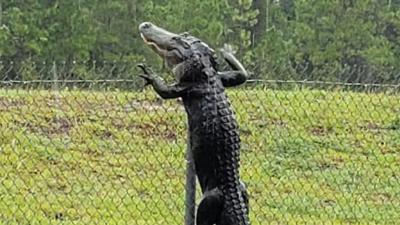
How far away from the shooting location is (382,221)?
6.81 meters

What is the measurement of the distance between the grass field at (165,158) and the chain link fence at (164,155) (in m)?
0.01

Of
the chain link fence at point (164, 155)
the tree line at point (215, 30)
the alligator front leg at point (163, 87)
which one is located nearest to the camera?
the alligator front leg at point (163, 87)

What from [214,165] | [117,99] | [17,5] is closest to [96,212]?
[117,99]

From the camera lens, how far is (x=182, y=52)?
379cm

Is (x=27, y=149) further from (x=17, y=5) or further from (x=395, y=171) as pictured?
(x=17, y=5)

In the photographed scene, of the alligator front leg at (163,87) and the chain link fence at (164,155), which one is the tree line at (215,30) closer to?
the chain link fence at (164,155)

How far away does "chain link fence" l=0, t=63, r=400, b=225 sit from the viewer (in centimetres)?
673

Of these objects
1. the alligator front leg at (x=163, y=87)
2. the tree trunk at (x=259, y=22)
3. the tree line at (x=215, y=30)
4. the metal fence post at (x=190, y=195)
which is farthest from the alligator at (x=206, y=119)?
the tree trunk at (x=259, y=22)

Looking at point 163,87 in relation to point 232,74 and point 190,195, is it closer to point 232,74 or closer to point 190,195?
point 232,74

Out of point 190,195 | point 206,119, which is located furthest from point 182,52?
point 190,195

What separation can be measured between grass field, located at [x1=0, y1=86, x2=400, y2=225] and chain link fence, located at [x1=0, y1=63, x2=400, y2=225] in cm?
1

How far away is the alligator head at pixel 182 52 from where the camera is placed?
377 centimetres

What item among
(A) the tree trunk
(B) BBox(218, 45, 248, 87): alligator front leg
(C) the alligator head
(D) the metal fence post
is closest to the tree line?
(A) the tree trunk

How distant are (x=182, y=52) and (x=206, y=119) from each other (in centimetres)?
31
